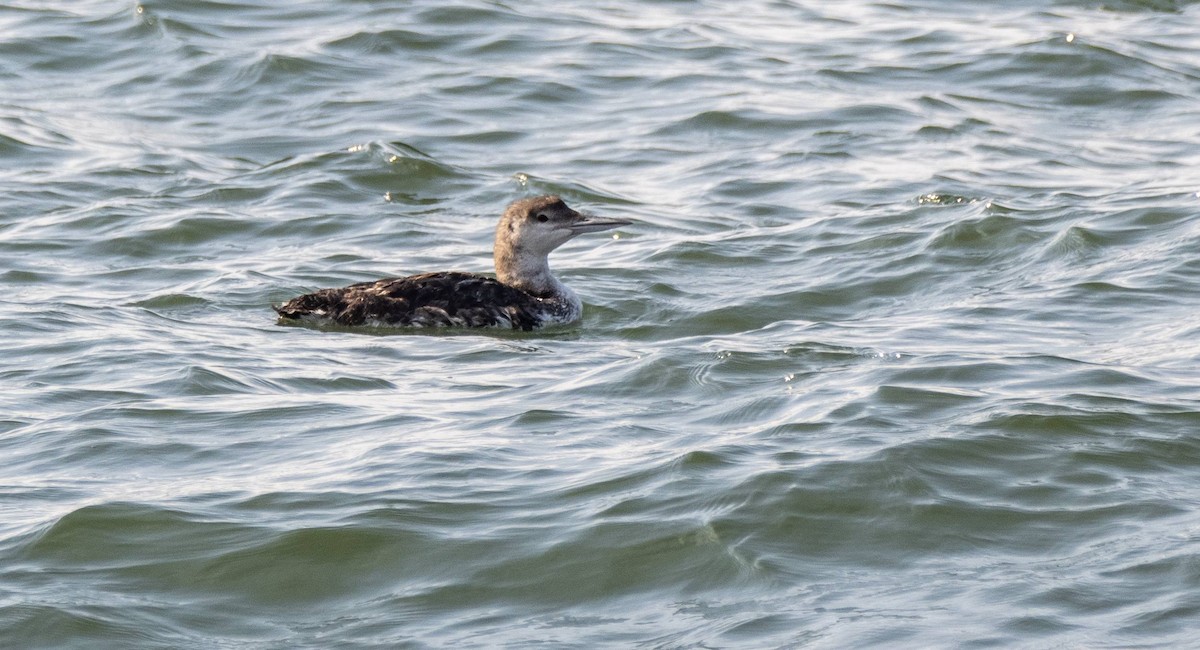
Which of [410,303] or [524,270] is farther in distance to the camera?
[524,270]

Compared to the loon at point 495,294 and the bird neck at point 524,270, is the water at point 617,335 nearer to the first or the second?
the loon at point 495,294

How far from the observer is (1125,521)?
7492 mm

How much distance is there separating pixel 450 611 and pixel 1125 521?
2740 millimetres

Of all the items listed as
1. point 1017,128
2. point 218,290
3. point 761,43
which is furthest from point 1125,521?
point 761,43

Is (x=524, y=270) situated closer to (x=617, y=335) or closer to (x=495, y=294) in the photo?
(x=495, y=294)

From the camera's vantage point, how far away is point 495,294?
11781mm

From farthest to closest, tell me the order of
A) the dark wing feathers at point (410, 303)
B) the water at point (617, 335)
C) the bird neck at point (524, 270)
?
the bird neck at point (524, 270), the dark wing feathers at point (410, 303), the water at point (617, 335)

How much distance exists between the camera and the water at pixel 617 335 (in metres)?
6.92

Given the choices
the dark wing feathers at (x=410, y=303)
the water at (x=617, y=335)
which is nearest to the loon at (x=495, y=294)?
the dark wing feathers at (x=410, y=303)

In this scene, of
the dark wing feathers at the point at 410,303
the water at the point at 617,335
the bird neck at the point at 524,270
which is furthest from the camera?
the bird neck at the point at 524,270

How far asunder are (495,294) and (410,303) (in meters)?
0.71

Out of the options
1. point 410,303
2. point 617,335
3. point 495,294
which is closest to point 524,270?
point 495,294

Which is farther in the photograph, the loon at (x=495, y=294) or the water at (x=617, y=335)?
the loon at (x=495, y=294)

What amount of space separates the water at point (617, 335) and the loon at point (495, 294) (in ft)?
0.47
